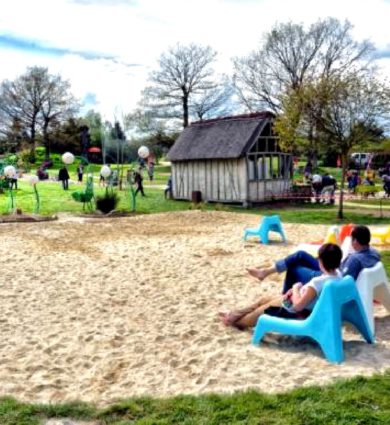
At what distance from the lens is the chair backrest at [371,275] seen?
5715mm

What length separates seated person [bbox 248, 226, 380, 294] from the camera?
5.79m

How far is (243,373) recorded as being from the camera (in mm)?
4637

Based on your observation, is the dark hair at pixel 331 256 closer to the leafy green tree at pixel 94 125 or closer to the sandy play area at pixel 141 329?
the sandy play area at pixel 141 329

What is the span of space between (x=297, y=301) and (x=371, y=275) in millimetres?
1051

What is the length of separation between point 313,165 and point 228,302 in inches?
1400

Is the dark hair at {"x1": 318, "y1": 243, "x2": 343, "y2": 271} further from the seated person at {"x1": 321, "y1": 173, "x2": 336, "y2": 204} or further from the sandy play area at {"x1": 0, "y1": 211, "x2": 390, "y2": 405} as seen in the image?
the seated person at {"x1": 321, "y1": 173, "x2": 336, "y2": 204}

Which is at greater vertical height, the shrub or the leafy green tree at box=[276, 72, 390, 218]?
the leafy green tree at box=[276, 72, 390, 218]

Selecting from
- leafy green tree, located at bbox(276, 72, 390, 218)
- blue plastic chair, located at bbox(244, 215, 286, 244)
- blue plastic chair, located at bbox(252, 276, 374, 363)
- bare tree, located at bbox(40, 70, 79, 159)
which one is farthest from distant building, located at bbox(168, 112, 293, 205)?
bare tree, located at bbox(40, 70, 79, 159)

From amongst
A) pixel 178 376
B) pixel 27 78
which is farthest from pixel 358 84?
pixel 27 78

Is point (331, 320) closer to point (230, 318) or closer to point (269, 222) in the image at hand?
point (230, 318)

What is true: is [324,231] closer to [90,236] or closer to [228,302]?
[90,236]

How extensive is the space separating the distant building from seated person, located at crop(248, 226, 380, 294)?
15.9m

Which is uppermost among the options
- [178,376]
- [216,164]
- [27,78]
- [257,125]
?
[27,78]

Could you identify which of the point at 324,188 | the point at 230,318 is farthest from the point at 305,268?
the point at 324,188
